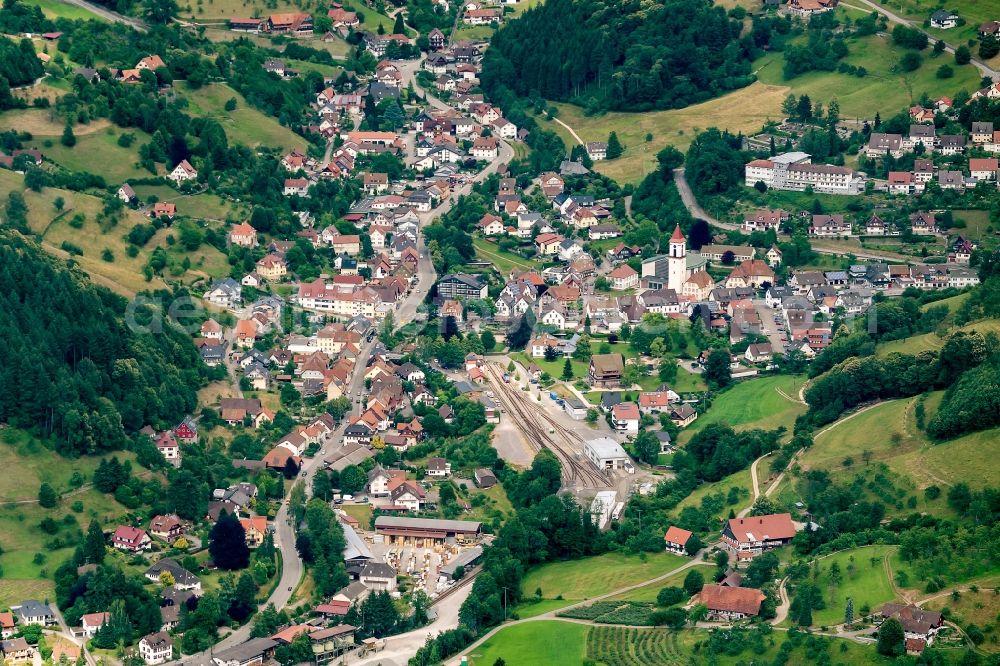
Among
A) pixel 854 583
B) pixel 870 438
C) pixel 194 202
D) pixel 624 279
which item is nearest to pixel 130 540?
pixel 854 583

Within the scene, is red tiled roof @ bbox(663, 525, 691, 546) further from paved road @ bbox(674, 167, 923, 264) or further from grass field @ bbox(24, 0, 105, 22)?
grass field @ bbox(24, 0, 105, 22)

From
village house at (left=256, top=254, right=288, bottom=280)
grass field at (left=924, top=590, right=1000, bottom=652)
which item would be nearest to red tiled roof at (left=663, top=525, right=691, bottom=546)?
grass field at (left=924, top=590, right=1000, bottom=652)

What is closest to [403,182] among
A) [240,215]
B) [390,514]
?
[240,215]

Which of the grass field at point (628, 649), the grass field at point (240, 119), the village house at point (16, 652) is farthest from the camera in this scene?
the grass field at point (240, 119)

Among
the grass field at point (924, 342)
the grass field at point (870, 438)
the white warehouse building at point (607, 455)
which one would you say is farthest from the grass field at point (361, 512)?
the grass field at point (924, 342)

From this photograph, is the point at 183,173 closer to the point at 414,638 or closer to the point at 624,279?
the point at 624,279

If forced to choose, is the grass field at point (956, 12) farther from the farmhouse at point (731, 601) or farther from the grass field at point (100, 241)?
the farmhouse at point (731, 601)
